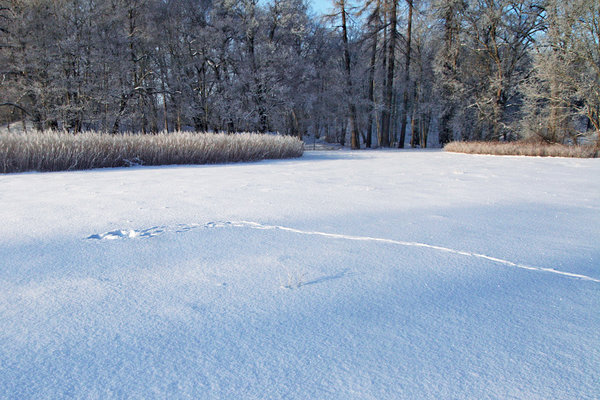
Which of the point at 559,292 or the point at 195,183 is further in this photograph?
the point at 195,183

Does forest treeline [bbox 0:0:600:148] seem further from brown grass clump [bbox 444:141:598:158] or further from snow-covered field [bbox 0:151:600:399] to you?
snow-covered field [bbox 0:151:600:399]

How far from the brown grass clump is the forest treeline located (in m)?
1.96

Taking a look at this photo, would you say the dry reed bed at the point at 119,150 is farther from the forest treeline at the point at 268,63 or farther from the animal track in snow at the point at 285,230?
the forest treeline at the point at 268,63

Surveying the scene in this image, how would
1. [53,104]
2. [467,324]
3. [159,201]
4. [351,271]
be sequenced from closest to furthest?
[467,324] < [351,271] < [159,201] < [53,104]

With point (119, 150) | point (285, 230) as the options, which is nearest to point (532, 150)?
point (285, 230)

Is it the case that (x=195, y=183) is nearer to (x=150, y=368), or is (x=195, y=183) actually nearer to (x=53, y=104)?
(x=150, y=368)

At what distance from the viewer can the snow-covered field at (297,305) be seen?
80 centimetres

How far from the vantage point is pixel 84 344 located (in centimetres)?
92

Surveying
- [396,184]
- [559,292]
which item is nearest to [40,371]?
[559,292]

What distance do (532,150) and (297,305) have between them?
12331 mm

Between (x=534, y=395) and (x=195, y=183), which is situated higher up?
(x=195, y=183)

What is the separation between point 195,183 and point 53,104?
601 inches

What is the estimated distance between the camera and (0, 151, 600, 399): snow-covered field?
0.80 metres

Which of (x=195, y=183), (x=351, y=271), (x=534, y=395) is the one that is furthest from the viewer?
(x=195, y=183)
